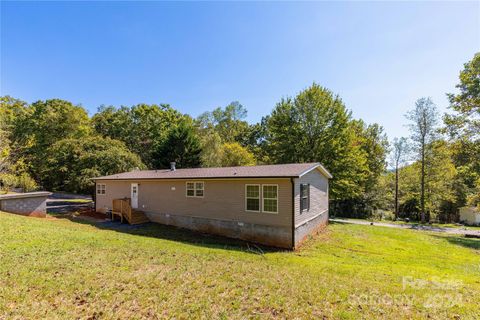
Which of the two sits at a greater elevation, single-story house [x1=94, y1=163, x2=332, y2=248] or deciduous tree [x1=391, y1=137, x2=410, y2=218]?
deciduous tree [x1=391, y1=137, x2=410, y2=218]

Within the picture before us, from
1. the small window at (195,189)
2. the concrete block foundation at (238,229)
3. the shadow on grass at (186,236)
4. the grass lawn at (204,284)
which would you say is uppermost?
the small window at (195,189)

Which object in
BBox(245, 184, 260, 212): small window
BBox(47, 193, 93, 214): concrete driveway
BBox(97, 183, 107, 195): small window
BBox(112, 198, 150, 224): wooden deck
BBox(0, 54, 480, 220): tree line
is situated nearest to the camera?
BBox(245, 184, 260, 212): small window

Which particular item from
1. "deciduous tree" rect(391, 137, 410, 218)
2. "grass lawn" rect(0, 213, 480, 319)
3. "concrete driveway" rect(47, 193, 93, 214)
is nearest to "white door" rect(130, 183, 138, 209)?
"grass lawn" rect(0, 213, 480, 319)

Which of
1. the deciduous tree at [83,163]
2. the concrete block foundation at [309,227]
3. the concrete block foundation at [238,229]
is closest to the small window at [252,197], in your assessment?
the concrete block foundation at [238,229]

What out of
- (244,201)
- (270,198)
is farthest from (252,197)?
(270,198)

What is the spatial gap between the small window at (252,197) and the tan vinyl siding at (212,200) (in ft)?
0.57

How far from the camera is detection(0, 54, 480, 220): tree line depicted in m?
16.2

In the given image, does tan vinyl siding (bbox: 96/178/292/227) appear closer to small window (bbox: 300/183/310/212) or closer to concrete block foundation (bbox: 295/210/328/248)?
concrete block foundation (bbox: 295/210/328/248)

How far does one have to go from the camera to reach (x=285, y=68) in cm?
1702

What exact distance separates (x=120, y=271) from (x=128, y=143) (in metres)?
35.2

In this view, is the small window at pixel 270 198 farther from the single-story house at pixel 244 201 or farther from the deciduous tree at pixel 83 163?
the deciduous tree at pixel 83 163

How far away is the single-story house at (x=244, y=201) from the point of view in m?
9.98

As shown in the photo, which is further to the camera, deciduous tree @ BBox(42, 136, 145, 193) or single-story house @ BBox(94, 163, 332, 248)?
deciduous tree @ BBox(42, 136, 145, 193)

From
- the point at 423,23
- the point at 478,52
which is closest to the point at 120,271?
the point at 423,23
